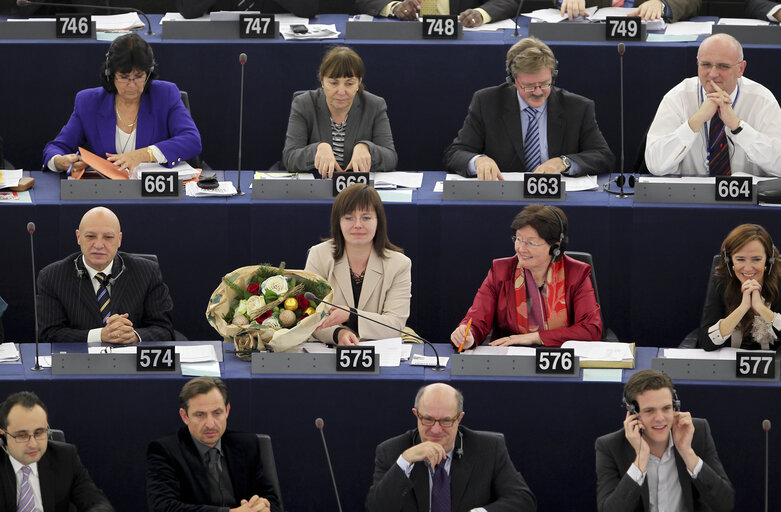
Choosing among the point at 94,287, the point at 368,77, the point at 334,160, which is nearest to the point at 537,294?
the point at 334,160

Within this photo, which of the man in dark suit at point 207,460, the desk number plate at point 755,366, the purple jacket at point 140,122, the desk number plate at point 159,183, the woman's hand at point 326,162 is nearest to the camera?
the man in dark suit at point 207,460

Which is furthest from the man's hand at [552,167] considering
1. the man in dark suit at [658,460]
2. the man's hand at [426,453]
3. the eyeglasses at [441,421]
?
the man's hand at [426,453]

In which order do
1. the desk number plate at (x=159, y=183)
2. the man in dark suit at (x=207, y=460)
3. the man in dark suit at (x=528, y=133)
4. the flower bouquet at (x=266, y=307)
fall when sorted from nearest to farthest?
the man in dark suit at (x=207, y=460) → the flower bouquet at (x=266, y=307) → the desk number plate at (x=159, y=183) → the man in dark suit at (x=528, y=133)

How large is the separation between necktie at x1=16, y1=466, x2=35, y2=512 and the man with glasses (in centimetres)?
271

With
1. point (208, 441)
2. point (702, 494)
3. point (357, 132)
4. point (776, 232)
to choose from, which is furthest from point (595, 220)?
point (208, 441)

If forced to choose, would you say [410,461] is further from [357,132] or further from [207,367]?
[357,132]

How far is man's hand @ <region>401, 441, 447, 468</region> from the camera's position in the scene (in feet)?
15.4

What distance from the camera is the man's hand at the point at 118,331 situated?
17.5 feet

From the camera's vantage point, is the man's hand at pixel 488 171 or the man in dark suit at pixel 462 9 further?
the man in dark suit at pixel 462 9

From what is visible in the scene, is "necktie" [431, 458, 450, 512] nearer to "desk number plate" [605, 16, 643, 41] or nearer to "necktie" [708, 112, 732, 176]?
"necktie" [708, 112, 732, 176]

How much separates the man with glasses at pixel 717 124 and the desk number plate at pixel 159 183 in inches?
72.1

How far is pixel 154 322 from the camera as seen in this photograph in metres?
5.56

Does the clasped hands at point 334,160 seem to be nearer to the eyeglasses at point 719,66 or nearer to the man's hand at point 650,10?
the eyeglasses at point 719,66

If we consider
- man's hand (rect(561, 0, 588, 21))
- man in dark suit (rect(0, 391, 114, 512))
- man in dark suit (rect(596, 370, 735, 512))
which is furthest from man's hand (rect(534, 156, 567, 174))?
man in dark suit (rect(0, 391, 114, 512))
